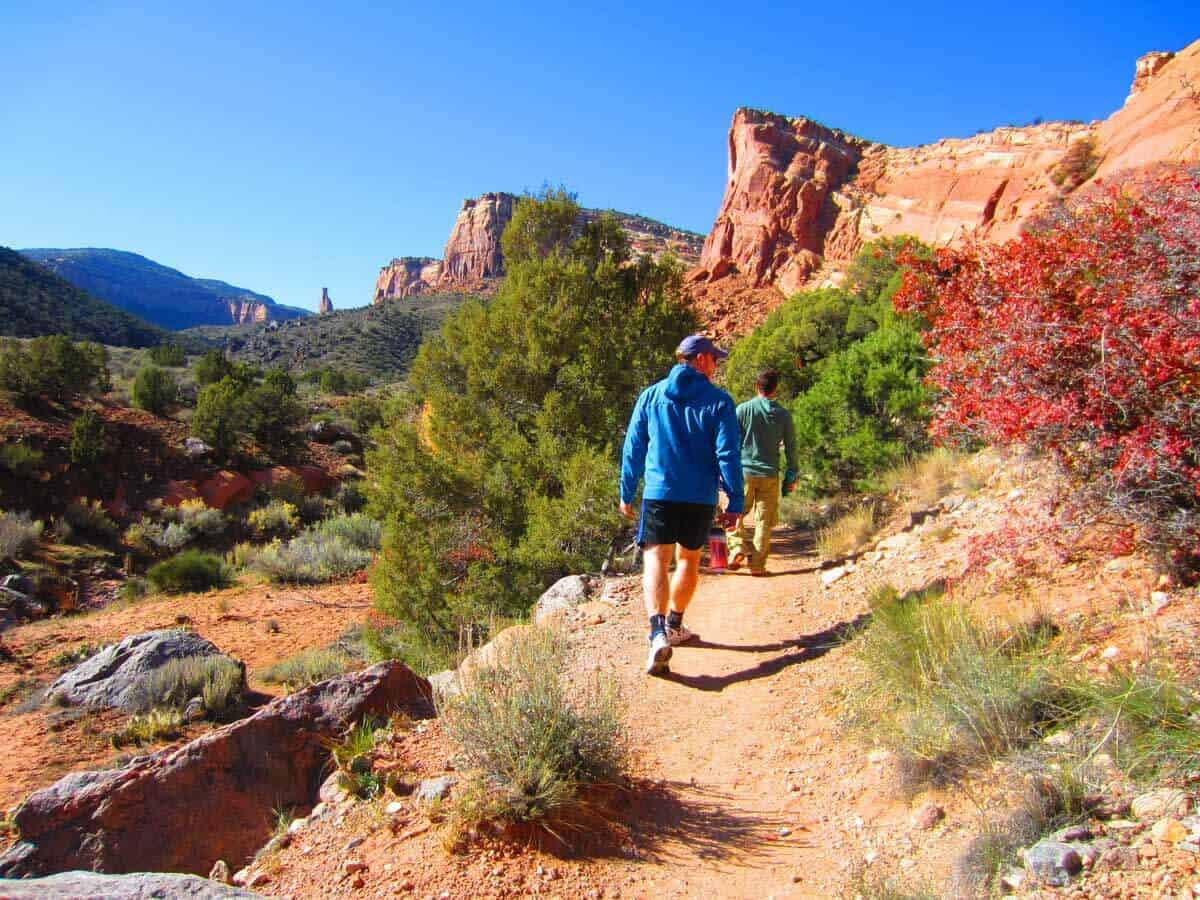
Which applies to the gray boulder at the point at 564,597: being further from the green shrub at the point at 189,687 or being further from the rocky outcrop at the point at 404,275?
the rocky outcrop at the point at 404,275

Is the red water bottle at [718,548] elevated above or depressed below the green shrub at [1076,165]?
below

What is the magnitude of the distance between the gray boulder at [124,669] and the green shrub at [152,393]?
20.5 metres

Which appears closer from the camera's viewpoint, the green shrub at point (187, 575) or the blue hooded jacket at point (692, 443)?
the blue hooded jacket at point (692, 443)

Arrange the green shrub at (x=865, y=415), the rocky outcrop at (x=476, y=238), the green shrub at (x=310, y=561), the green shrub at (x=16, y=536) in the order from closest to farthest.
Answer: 1. the green shrub at (x=865, y=415)
2. the green shrub at (x=16, y=536)
3. the green shrub at (x=310, y=561)
4. the rocky outcrop at (x=476, y=238)

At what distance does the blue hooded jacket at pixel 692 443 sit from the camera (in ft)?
14.2

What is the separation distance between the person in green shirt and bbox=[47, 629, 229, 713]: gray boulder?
23.6 ft

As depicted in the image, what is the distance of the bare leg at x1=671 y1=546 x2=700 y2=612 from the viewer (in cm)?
450

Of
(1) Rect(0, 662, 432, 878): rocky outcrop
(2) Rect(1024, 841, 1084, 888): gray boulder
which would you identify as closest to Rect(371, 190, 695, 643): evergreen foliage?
(1) Rect(0, 662, 432, 878): rocky outcrop

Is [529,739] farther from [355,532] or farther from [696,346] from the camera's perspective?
[355,532]

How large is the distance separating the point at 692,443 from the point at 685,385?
15.3 inches

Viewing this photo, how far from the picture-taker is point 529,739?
2984 millimetres

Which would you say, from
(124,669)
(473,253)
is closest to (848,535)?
(124,669)

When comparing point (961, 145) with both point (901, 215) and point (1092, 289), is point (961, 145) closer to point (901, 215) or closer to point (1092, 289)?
point (901, 215)

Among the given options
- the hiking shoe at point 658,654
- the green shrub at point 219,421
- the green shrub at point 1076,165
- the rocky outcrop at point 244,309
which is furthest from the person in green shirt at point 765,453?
the rocky outcrop at point 244,309
